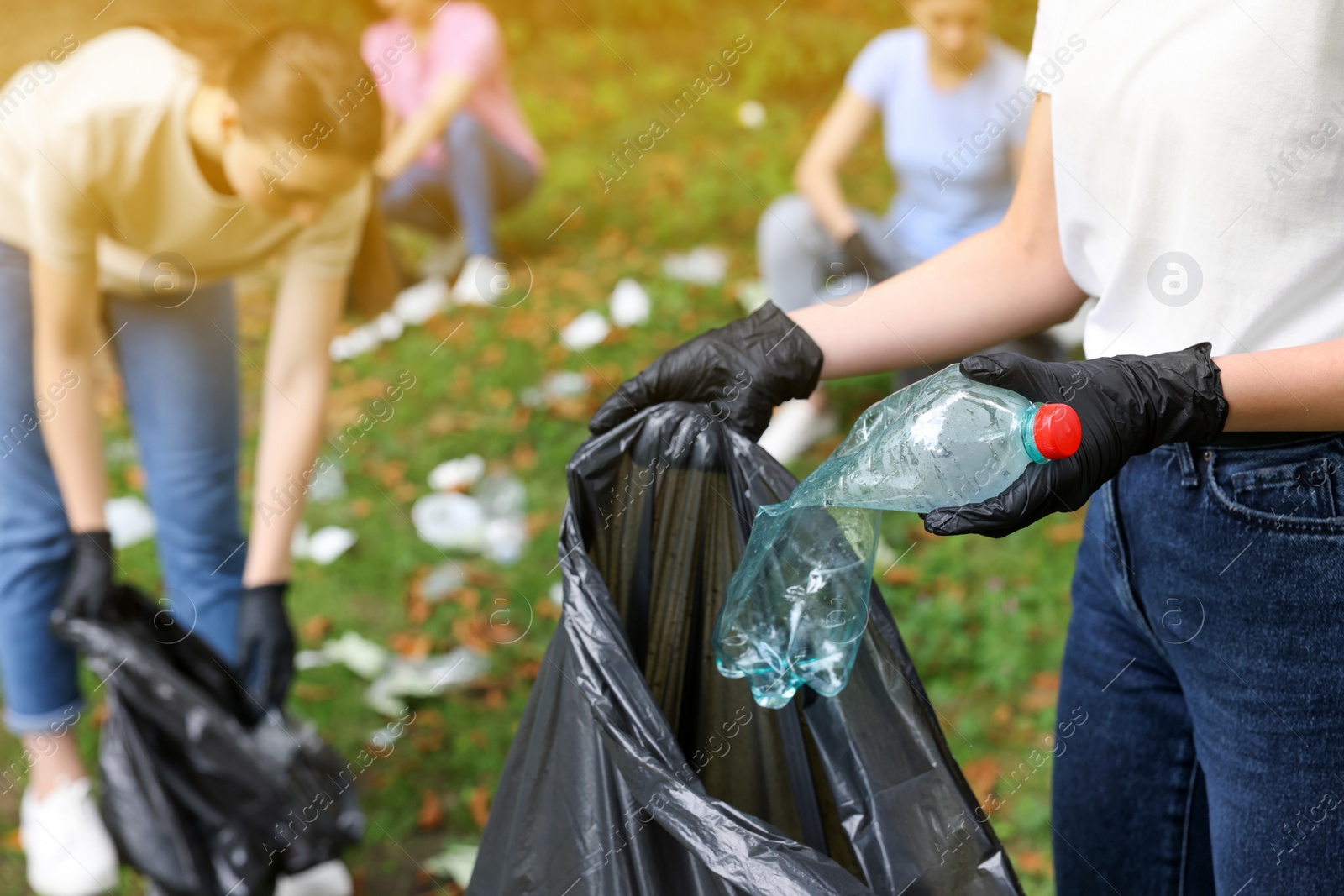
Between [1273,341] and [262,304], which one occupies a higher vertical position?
[1273,341]

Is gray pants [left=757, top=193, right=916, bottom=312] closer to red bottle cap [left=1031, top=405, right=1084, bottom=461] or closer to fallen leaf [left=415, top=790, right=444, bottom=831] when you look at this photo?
fallen leaf [left=415, top=790, right=444, bottom=831]

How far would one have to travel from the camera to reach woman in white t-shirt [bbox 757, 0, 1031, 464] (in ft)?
12.8

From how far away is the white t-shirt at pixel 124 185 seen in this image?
2152mm

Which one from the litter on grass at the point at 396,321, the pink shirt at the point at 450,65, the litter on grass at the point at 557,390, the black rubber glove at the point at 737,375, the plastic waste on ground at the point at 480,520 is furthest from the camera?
the pink shirt at the point at 450,65

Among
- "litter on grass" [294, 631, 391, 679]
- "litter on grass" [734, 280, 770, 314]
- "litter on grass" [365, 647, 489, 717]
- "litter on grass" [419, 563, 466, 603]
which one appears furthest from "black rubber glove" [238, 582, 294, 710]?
"litter on grass" [734, 280, 770, 314]

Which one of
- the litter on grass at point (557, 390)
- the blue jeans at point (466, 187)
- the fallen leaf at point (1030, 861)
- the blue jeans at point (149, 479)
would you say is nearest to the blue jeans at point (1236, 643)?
the fallen leaf at point (1030, 861)

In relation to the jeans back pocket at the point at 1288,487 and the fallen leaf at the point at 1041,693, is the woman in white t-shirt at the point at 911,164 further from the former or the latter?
the jeans back pocket at the point at 1288,487

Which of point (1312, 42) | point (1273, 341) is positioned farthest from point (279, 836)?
point (1312, 42)

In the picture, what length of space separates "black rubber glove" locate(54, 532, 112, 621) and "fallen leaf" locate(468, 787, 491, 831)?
1037 millimetres

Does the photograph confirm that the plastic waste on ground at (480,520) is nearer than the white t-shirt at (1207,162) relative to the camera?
No

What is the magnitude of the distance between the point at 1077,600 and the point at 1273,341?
0.43 meters

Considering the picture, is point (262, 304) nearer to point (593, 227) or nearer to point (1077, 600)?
point (593, 227)

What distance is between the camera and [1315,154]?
1.05m

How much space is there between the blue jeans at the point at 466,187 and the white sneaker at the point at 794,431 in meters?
2.37
